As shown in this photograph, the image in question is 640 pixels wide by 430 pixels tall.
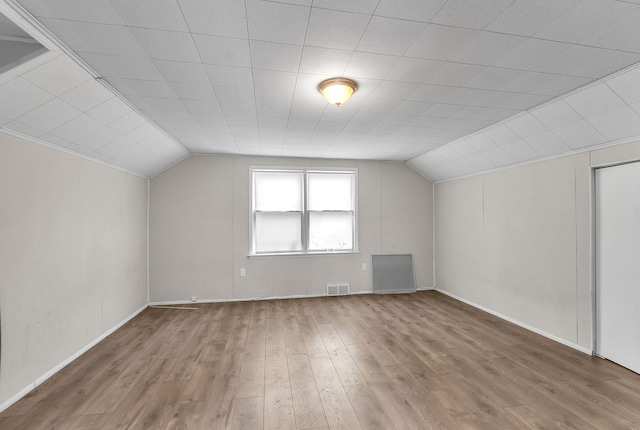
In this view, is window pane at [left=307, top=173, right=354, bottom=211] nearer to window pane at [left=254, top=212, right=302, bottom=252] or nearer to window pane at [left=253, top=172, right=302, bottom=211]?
window pane at [left=253, top=172, right=302, bottom=211]

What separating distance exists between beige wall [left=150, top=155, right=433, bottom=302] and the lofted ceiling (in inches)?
51.4

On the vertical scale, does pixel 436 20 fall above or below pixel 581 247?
above

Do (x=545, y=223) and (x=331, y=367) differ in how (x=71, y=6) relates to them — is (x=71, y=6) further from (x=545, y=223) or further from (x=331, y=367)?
(x=545, y=223)

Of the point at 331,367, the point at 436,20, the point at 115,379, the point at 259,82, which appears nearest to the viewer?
the point at 436,20

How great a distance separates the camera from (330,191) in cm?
568

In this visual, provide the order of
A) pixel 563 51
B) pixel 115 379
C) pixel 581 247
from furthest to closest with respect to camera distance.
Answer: pixel 581 247, pixel 115 379, pixel 563 51

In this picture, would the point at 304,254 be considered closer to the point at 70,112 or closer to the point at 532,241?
the point at 532,241

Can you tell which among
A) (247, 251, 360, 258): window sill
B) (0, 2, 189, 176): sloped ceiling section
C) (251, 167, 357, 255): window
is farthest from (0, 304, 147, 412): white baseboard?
(251, 167, 357, 255): window

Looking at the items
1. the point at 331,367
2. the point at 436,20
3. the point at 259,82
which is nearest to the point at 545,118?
the point at 436,20

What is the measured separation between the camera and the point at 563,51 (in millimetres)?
2002

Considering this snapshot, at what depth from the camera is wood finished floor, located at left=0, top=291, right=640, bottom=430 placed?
214cm

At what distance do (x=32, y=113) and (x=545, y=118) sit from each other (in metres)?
4.71

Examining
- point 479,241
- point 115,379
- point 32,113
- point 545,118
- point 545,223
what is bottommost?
point 115,379

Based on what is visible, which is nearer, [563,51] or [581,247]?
[563,51]
